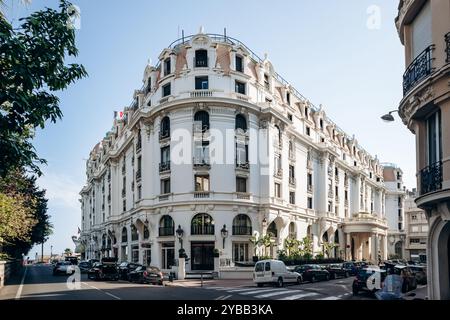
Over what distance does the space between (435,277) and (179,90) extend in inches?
1402

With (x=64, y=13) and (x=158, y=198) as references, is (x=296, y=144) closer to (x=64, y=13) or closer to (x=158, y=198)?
(x=158, y=198)

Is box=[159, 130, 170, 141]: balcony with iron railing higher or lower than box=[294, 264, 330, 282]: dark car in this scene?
higher

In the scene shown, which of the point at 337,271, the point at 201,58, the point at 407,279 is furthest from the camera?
the point at 201,58

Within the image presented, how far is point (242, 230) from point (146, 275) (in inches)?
580

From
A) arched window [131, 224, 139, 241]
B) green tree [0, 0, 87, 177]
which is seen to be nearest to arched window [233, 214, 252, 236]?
arched window [131, 224, 139, 241]

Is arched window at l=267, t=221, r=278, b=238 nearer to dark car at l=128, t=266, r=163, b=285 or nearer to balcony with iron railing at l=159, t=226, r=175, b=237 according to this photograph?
balcony with iron railing at l=159, t=226, r=175, b=237

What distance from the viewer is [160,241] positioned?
46625 millimetres

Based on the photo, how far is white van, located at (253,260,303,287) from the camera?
1184 inches

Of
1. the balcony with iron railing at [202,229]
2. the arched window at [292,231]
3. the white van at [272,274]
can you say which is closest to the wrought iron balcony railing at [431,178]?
the white van at [272,274]

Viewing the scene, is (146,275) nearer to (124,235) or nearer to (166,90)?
(166,90)

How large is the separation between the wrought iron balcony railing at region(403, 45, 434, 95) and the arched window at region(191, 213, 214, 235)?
31.8m

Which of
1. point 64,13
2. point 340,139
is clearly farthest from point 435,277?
point 340,139

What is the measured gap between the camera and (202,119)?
44.9 m

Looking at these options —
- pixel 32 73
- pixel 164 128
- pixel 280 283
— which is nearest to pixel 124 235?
pixel 164 128
